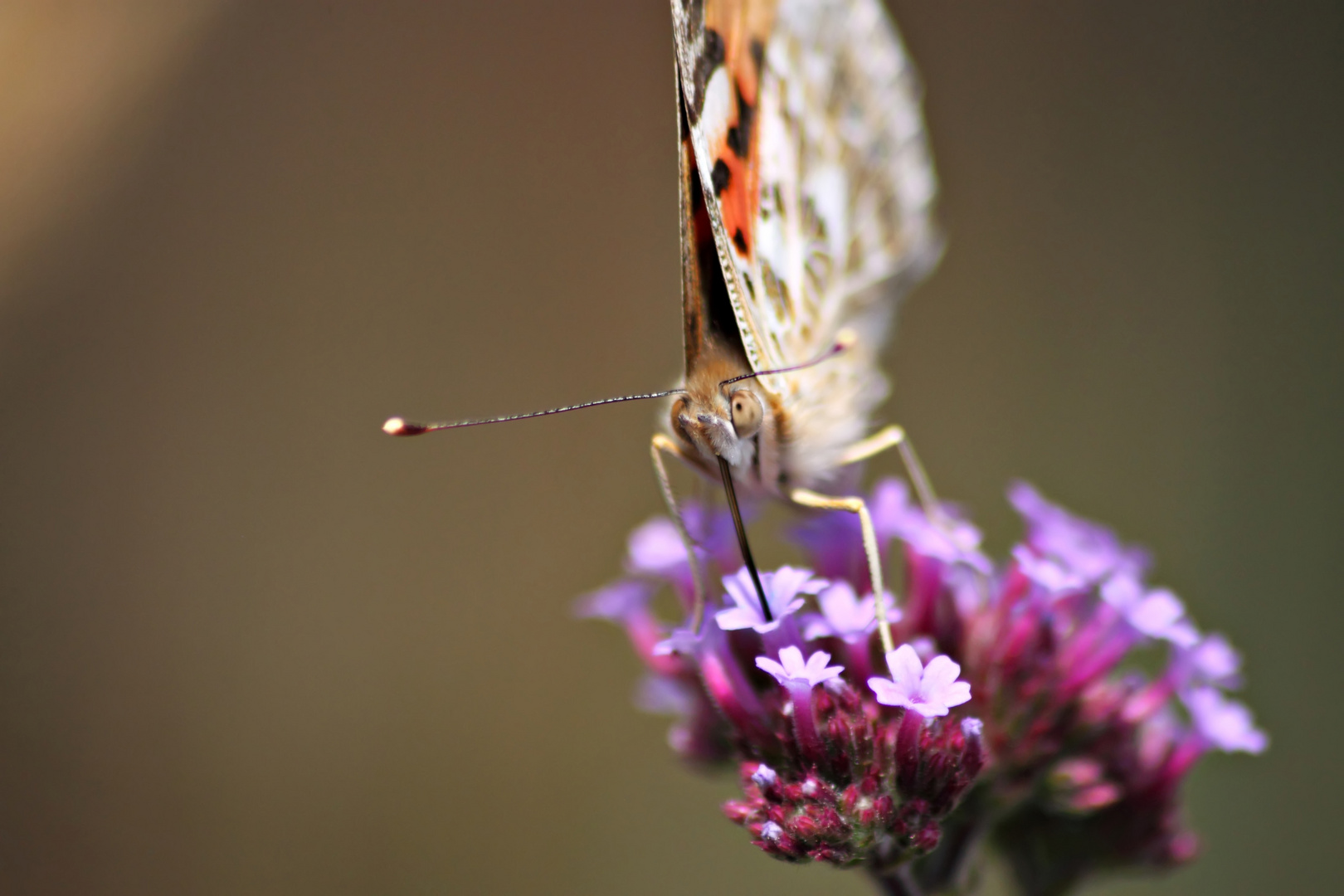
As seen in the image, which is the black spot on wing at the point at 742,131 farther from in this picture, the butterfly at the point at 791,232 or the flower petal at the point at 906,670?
the flower petal at the point at 906,670

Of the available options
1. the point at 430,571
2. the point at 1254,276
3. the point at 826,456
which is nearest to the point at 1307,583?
the point at 1254,276

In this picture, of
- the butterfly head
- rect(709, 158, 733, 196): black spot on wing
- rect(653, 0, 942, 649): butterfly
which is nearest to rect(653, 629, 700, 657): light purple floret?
rect(653, 0, 942, 649): butterfly

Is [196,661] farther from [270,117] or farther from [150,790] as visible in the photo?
[270,117]

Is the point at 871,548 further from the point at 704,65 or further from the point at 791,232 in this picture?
the point at 704,65

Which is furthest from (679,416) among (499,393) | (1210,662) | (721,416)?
(499,393)

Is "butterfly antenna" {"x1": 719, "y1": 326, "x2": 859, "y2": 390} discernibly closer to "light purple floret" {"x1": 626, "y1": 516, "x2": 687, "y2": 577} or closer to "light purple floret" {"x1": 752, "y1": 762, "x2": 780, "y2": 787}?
"light purple floret" {"x1": 626, "y1": 516, "x2": 687, "y2": 577}
